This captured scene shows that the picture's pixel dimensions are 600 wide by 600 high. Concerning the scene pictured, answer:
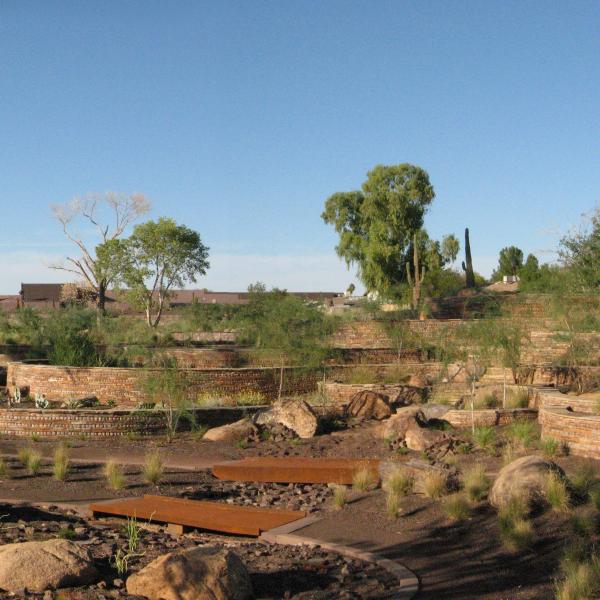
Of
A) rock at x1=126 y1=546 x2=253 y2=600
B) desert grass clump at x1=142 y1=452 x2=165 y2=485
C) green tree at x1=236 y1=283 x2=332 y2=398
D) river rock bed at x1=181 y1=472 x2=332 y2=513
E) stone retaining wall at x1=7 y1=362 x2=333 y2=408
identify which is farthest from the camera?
green tree at x1=236 y1=283 x2=332 y2=398

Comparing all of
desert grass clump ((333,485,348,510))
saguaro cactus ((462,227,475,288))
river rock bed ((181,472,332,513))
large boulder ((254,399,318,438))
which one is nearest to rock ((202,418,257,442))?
large boulder ((254,399,318,438))

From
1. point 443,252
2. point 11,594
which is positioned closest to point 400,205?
point 443,252

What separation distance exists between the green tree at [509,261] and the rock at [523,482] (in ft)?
201

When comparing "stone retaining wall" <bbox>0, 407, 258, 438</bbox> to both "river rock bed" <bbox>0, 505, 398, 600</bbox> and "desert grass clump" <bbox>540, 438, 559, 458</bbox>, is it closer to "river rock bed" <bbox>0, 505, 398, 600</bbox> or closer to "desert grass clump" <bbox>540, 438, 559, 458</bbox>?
"river rock bed" <bbox>0, 505, 398, 600</bbox>

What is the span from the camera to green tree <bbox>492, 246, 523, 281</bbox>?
71562mm

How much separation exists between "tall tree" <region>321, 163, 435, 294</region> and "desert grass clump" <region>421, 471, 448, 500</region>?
37.2 meters

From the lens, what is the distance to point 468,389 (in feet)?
68.0

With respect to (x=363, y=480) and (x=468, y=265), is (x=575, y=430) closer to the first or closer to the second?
(x=363, y=480)

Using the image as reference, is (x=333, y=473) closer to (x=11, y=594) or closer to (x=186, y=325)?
(x=11, y=594)

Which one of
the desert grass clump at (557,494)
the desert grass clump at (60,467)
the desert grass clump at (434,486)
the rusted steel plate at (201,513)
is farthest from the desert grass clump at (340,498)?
the desert grass clump at (60,467)

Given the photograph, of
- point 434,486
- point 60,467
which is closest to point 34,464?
point 60,467

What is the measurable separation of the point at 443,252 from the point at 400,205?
14.0ft

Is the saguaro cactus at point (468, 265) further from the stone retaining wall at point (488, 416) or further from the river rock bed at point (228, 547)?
the river rock bed at point (228, 547)

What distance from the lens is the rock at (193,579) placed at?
7.82 m
